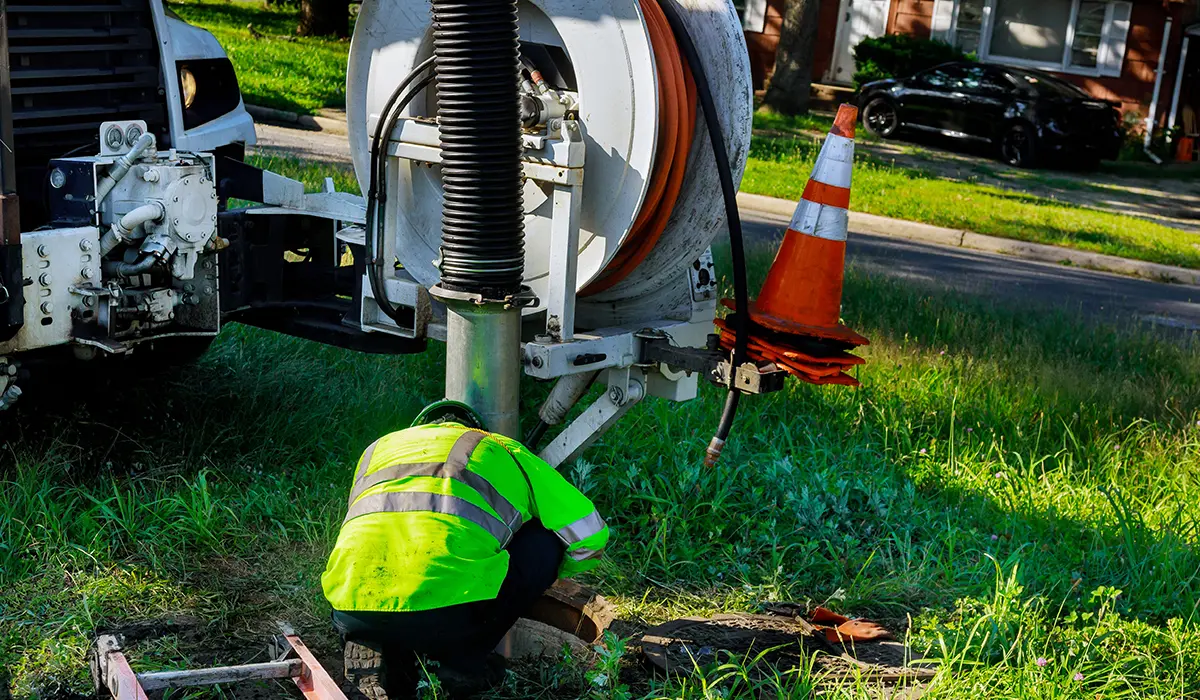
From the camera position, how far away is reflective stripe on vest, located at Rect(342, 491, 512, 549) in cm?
301

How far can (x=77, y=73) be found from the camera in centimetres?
448

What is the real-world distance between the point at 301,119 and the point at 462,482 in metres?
12.8

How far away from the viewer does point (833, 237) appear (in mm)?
3850

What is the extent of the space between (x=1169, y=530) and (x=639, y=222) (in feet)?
7.53

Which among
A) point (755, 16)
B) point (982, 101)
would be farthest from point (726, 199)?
point (755, 16)

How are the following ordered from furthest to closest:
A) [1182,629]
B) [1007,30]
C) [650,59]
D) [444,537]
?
[1007,30] < [1182,629] < [650,59] < [444,537]

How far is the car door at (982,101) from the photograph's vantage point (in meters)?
18.7

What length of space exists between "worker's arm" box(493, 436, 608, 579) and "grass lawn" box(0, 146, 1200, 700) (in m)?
0.34

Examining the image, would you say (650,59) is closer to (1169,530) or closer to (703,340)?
(703,340)

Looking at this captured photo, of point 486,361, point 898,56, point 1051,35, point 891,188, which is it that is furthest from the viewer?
point 1051,35

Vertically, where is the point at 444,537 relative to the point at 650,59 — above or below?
below

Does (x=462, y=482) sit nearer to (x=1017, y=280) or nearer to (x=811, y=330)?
(x=811, y=330)

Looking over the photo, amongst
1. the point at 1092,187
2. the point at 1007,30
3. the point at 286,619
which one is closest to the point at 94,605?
the point at 286,619

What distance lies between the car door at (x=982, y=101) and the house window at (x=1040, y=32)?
20.2 feet
